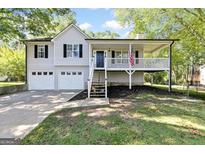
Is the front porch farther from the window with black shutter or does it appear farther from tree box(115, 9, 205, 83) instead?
the window with black shutter

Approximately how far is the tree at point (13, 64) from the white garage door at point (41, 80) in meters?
15.2

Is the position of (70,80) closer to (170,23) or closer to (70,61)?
(70,61)

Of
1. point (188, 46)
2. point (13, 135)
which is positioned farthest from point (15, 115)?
point (188, 46)

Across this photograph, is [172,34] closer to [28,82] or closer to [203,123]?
[28,82]

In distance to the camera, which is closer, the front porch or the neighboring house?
the front porch

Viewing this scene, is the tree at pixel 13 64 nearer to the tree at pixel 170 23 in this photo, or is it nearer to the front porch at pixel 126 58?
the tree at pixel 170 23

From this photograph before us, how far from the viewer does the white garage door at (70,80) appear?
24.8m

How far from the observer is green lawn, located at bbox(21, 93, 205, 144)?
7.52 metres

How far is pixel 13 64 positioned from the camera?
1602 inches

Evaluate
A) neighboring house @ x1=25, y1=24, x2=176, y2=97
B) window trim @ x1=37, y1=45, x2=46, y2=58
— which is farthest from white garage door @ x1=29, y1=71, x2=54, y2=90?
window trim @ x1=37, y1=45, x2=46, y2=58

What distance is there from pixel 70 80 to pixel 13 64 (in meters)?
19.4

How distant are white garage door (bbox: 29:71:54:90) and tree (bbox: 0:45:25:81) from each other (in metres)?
15.2

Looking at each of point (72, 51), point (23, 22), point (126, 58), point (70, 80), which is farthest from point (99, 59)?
point (23, 22)

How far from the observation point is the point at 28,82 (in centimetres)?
2523
